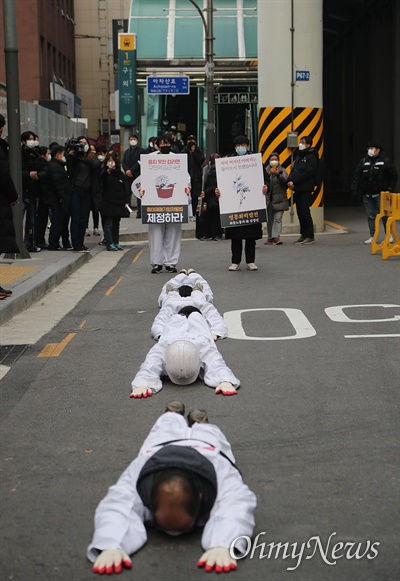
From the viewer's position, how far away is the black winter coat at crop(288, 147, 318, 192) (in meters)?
18.8

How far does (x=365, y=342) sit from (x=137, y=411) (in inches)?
116

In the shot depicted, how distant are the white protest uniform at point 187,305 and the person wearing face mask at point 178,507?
4506 mm

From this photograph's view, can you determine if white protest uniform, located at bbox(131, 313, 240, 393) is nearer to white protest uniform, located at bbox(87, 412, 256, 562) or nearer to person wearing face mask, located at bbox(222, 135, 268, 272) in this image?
white protest uniform, located at bbox(87, 412, 256, 562)

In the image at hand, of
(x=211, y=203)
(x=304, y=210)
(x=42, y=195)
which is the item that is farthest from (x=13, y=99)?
(x=304, y=210)

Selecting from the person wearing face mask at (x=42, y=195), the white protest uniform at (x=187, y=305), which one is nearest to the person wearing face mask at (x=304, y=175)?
the person wearing face mask at (x=42, y=195)

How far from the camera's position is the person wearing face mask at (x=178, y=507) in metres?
4.41

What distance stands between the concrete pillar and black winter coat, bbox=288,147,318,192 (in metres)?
2.84

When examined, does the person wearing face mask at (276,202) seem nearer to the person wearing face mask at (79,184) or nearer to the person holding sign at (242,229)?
the person wearing face mask at (79,184)

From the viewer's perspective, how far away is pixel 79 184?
695 inches

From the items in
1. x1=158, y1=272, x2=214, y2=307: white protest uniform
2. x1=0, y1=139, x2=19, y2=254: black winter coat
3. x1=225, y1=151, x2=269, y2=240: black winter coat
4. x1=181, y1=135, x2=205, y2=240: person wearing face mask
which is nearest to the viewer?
x1=158, y1=272, x2=214, y2=307: white protest uniform

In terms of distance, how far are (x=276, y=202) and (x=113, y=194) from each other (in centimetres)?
312

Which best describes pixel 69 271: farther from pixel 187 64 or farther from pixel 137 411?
pixel 187 64

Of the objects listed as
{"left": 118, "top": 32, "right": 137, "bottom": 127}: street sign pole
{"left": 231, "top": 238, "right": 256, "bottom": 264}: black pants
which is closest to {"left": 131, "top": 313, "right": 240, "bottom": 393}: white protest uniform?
{"left": 231, "top": 238, "right": 256, "bottom": 264}: black pants

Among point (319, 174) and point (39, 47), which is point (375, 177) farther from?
point (39, 47)
